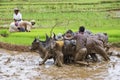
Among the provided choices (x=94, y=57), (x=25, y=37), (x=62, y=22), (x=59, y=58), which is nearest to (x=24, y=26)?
(x=25, y=37)

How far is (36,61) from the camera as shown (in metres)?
13.1

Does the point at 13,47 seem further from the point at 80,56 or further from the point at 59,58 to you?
the point at 80,56

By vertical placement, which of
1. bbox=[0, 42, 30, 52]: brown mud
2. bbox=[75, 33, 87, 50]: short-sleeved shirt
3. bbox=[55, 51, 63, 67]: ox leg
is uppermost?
bbox=[75, 33, 87, 50]: short-sleeved shirt

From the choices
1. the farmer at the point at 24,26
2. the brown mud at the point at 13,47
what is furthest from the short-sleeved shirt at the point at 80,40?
the farmer at the point at 24,26

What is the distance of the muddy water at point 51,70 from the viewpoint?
414 inches

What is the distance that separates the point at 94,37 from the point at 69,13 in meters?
15.7

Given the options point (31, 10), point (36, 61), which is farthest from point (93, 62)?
point (31, 10)

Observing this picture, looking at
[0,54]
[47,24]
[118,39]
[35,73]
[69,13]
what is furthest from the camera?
[69,13]

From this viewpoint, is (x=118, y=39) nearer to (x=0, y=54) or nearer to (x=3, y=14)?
(x=0, y=54)

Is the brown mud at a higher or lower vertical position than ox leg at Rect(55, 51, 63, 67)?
lower

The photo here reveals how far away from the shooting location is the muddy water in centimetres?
1052

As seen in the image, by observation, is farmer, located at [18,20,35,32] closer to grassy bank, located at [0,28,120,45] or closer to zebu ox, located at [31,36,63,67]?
grassy bank, located at [0,28,120,45]

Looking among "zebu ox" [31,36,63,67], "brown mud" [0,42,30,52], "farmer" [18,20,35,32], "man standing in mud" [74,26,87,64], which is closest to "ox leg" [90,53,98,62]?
"man standing in mud" [74,26,87,64]

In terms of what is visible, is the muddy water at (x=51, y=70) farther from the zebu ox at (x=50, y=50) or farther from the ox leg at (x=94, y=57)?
the ox leg at (x=94, y=57)
